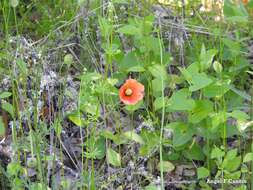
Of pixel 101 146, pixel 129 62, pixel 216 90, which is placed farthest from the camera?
pixel 129 62

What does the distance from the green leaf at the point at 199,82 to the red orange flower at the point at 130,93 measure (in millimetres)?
170

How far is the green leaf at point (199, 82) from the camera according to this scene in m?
2.02

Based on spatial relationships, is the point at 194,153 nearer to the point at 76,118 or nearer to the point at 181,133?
the point at 181,133

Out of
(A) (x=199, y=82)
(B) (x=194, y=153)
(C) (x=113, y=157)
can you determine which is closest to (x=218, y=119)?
(A) (x=199, y=82)

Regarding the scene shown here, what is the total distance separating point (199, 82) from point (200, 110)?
0.44 ft

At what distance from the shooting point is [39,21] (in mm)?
2955

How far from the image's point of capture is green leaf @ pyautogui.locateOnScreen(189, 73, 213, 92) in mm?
2023

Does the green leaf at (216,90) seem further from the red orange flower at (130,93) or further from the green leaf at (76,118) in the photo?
the green leaf at (76,118)

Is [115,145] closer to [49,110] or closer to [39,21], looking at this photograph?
[49,110]

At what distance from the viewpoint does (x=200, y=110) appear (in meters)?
2.14

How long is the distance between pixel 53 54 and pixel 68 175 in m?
0.61

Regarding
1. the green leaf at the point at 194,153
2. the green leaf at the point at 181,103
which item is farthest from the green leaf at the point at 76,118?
the green leaf at the point at 194,153

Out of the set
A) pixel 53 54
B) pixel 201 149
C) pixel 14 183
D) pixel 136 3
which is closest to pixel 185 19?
pixel 136 3

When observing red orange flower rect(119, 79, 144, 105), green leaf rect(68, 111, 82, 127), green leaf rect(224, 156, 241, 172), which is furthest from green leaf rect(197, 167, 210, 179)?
green leaf rect(68, 111, 82, 127)
